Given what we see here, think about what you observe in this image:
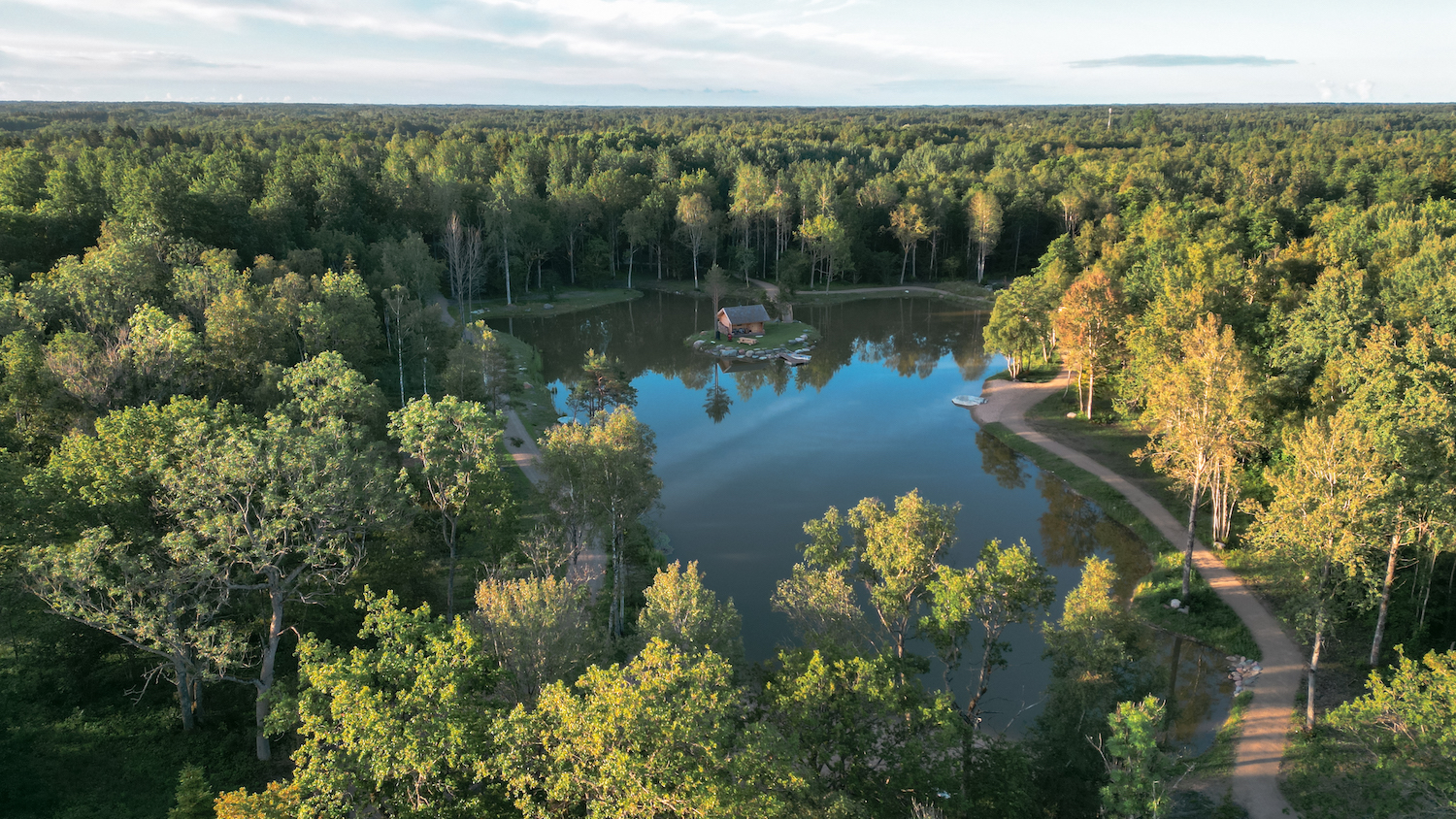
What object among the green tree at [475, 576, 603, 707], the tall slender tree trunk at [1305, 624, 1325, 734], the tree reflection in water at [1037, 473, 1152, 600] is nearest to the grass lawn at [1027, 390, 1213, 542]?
the tree reflection in water at [1037, 473, 1152, 600]

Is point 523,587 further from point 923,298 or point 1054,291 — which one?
point 923,298

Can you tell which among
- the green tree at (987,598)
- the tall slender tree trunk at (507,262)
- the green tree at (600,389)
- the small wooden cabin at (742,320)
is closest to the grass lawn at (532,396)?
the green tree at (600,389)

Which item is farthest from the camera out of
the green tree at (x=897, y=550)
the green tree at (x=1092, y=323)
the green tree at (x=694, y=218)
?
the green tree at (x=694, y=218)

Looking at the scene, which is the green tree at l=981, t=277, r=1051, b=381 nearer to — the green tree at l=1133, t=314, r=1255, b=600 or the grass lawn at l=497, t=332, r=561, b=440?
the green tree at l=1133, t=314, r=1255, b=600

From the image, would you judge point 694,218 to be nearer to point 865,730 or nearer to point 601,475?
point 601,475

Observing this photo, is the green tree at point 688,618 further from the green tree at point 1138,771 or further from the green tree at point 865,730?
the green tree at point 1138,771

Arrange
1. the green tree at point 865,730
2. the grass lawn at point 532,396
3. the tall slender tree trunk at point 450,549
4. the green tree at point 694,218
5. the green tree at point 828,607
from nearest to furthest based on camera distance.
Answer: the green tree at point 865,730
the green tree at point 828,607
the tall slender tree trunk at point 450,549
the grass lawn at point 532,396
the green tree at point 694,218
